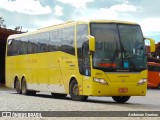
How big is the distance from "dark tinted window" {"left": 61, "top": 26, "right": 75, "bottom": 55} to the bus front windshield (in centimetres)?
167

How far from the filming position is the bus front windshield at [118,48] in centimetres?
1855

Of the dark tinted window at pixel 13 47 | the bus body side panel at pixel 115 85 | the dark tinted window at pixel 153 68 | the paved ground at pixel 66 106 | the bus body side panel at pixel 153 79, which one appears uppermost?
the dark tinted window at pixel 13 47

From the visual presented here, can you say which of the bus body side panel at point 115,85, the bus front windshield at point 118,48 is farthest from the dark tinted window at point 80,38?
the bus body side panel at point 115,85

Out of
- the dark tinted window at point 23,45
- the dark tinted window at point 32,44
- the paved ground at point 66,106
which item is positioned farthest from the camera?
the dark tinted window at point 23,45

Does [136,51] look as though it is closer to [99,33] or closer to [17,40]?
[99,33]

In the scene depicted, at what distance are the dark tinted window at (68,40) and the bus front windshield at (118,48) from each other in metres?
1.67

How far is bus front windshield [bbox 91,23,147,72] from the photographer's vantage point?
1855 cm

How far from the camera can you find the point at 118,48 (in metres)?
18.8

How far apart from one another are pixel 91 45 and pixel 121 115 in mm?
5272

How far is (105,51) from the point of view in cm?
1858

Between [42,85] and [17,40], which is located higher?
[17,40]

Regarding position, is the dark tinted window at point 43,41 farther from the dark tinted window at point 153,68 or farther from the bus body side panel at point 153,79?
the dark tinted window at point 153,68

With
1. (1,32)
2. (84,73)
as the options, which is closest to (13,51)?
(84,73)

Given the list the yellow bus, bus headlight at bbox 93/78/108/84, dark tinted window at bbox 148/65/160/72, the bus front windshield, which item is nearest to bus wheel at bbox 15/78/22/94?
the yellow bus
